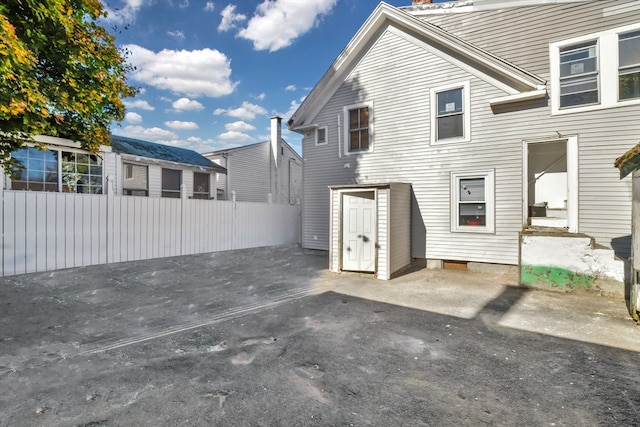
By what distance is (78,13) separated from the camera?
507cm

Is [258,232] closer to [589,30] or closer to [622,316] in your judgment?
[622,316]

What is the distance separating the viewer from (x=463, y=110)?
363 inches

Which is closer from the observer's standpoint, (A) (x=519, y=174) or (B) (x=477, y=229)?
(A) (x=519, y=174)

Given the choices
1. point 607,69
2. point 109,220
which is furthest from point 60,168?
point 607,69

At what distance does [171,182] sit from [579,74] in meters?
16.9

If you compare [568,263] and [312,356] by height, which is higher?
[568,263]

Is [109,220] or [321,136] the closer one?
[109,220]

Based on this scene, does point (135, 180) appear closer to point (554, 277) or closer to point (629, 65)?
point (554, 277)

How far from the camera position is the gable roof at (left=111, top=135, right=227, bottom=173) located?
1415cm

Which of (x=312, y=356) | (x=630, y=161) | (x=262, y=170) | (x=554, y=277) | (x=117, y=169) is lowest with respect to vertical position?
(x=312, y=356)

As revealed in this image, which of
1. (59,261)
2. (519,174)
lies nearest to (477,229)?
(519,174)

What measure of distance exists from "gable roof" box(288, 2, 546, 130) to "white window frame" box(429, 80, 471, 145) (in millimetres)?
631

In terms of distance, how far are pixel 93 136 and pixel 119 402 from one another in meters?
5.11

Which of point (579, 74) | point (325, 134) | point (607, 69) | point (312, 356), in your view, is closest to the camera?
point (312, 356)
